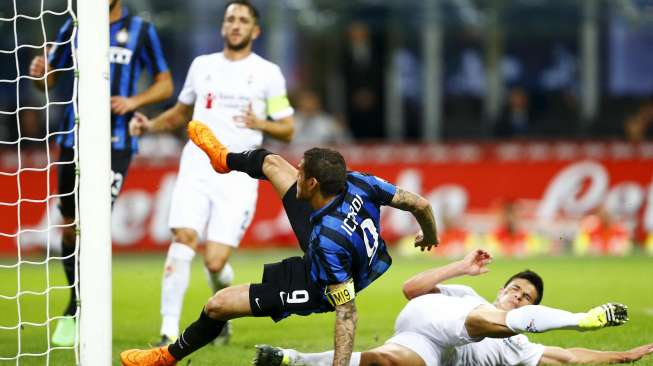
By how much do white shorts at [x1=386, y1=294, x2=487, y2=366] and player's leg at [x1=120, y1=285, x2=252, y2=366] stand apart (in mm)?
975

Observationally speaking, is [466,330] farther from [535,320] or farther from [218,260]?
[218,260]

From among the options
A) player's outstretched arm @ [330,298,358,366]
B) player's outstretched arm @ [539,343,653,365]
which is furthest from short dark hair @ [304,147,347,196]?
player's outstretched arm @ [539,343,653,365]

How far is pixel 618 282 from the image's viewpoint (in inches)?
520

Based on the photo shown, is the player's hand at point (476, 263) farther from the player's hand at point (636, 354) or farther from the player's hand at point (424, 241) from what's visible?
the player's hand at point (636, 354)

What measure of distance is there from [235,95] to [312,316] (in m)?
2.63

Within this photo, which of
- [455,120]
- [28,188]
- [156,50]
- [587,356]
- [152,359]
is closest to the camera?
[152,359]

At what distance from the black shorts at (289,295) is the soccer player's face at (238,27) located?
9.77 feet

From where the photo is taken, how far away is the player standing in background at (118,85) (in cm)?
891

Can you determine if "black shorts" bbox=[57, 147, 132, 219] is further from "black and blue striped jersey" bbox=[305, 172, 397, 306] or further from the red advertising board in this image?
the red advertising board

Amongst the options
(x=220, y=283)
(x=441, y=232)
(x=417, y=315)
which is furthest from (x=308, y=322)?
(x=441, y=232)

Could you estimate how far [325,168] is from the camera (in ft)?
20.9

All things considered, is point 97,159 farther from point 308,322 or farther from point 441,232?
point 441,232

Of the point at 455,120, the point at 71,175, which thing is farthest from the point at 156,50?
the point at 455,120

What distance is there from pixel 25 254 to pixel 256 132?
904cm
